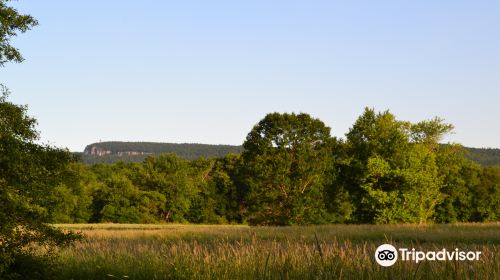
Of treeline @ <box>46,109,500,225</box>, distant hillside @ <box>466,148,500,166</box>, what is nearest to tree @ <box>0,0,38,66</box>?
treeline @ <box>46,109,500,225</box>

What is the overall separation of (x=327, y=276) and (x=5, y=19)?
11851mm

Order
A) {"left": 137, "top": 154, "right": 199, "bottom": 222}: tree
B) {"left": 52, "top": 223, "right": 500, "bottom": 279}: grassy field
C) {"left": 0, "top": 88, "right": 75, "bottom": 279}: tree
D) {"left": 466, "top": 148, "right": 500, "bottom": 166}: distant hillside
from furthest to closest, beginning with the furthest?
{"left": 466, "top": 148, "right": 500, "bottom": 166}: distant hillside, {"left": 137, "top": 154, "right": 199, "bottom": 222}: tree, {"left": 0, "top": 88, "right": 75, "bottom": 279}: tree, {"left": 52, "top": 223, "right": 500, "bottom": 279}: grassy field

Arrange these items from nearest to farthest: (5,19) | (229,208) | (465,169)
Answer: (5,19) → (465,169) → (229,208)

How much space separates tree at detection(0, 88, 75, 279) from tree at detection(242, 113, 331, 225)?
127 ft

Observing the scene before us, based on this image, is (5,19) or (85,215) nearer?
(5,19)

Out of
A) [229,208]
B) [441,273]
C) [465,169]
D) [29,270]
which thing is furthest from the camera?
[229,208]

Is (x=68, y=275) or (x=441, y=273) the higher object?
(x=441, y=273)

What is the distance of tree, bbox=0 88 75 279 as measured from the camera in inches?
526

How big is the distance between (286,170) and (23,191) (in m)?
40.6

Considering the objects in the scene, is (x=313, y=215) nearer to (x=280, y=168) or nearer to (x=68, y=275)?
(x=280, y=168)

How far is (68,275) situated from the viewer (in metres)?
13.7

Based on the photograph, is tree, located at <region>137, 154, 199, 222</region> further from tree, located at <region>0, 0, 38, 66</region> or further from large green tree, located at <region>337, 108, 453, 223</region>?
tree, located at <region>0, 0, 38, 66</region>

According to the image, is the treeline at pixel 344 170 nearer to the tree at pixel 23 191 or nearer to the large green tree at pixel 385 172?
the large green tree at pixel 385 172

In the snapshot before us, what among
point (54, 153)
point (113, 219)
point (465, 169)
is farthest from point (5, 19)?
point (465, 169)
